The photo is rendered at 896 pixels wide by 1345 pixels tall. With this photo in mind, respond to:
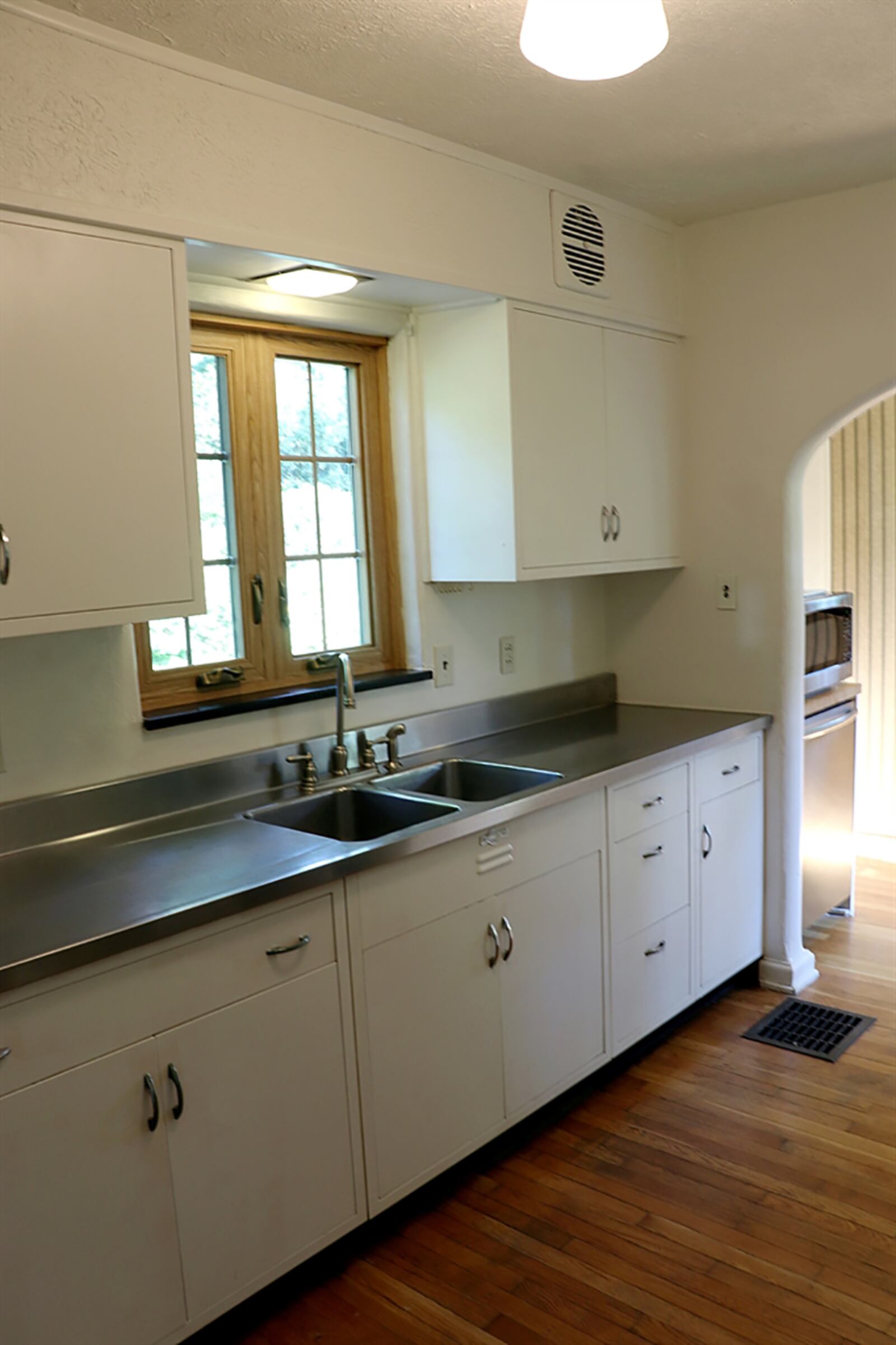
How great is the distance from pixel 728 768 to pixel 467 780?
0.92 m

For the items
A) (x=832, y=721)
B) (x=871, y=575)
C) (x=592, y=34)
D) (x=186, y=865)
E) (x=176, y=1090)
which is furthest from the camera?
(x=871, y=575)

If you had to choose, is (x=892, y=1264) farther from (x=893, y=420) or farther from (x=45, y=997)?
(x=893, y=420)

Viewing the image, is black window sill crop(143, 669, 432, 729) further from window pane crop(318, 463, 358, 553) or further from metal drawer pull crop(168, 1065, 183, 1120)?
metal drawer pull crop(168, 1065, 183, 1120)

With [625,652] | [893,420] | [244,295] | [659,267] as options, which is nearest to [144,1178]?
[244,295]

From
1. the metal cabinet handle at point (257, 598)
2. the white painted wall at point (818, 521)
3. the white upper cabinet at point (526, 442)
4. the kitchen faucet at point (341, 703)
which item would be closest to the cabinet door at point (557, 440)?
the white upper cabinet at point (526, 442)

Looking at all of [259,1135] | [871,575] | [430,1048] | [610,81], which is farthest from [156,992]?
[871,575]

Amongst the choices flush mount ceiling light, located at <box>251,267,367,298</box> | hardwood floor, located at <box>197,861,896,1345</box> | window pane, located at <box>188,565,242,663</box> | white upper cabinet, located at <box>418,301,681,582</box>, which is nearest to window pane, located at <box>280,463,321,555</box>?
window pane, located at <box>188,565,242,663</box>

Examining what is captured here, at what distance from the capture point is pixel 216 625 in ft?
9.46

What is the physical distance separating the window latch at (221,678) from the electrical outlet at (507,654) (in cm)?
99

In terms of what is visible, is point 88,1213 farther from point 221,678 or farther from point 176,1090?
point 221,678

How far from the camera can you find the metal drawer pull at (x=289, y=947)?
82.7 inches

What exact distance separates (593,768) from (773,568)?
1133mm

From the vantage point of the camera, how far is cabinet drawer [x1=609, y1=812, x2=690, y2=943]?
3.04 meters

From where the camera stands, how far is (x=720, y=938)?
351 centimetres
